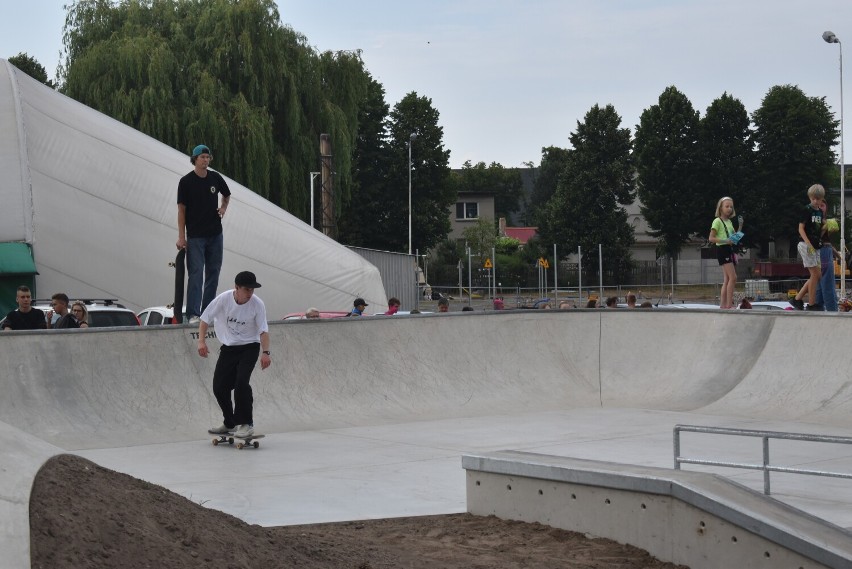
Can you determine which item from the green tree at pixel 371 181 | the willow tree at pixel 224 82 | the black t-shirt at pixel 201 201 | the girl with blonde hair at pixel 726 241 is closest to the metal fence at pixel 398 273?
the willow tree at pixel 224 82

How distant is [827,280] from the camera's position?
15.1m

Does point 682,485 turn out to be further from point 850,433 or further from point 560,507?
point 850,433

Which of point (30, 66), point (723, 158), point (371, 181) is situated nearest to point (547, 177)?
point (723, 158)

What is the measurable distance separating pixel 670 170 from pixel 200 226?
71.5 metres

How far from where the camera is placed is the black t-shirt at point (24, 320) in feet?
42.3

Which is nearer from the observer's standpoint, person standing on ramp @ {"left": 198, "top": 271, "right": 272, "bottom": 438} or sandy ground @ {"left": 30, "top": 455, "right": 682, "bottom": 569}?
sandy ground @ {"left": 30, "top": 455, "right": 682, "bottom": 569}

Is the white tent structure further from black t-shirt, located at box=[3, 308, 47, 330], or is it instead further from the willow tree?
the willow tree

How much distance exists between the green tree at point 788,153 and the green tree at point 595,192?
10.0 m

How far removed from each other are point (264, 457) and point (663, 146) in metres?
74.4

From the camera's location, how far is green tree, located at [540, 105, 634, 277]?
269 ft

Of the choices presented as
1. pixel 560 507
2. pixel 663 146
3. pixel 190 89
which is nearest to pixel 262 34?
pixel 190 89

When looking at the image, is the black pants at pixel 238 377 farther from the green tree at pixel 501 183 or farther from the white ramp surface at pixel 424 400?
the green tree at pixel 501 183

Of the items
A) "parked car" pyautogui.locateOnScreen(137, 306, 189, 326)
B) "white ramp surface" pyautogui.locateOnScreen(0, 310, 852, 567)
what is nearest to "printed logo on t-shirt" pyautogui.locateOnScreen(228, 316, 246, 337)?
"white ramp surface" pyautogui.locateOnScreen(0, 310, 852, 567)

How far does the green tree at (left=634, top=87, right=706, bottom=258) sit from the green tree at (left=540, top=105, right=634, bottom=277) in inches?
108
